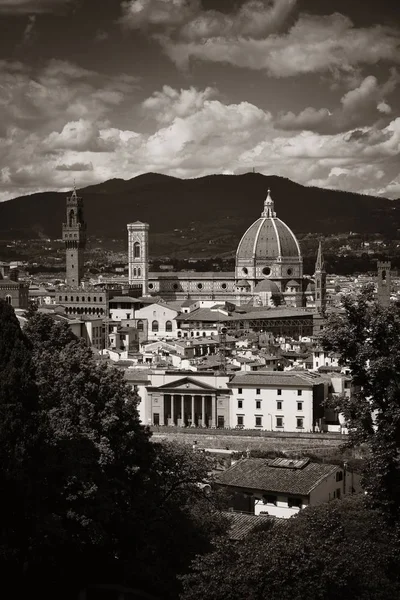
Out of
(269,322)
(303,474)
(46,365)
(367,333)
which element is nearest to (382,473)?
(367,333)

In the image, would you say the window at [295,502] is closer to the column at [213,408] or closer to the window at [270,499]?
the window at [270,499]

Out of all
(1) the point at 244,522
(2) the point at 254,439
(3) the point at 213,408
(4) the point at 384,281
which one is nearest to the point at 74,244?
(4) the point at 384,281

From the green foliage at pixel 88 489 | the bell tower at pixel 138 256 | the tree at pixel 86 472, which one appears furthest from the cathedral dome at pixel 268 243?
the tree at pixel 86 472

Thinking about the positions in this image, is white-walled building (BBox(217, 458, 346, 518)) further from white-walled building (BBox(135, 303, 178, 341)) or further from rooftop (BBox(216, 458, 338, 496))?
white-walled building (BBox(135, 303, 178, 341))

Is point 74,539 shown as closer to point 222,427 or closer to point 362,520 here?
point 362,520

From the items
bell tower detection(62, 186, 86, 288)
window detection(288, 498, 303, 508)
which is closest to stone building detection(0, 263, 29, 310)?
bell tower detection(62, 186, 86, 288)

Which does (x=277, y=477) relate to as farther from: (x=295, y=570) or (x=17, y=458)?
(x=17, y=458)
